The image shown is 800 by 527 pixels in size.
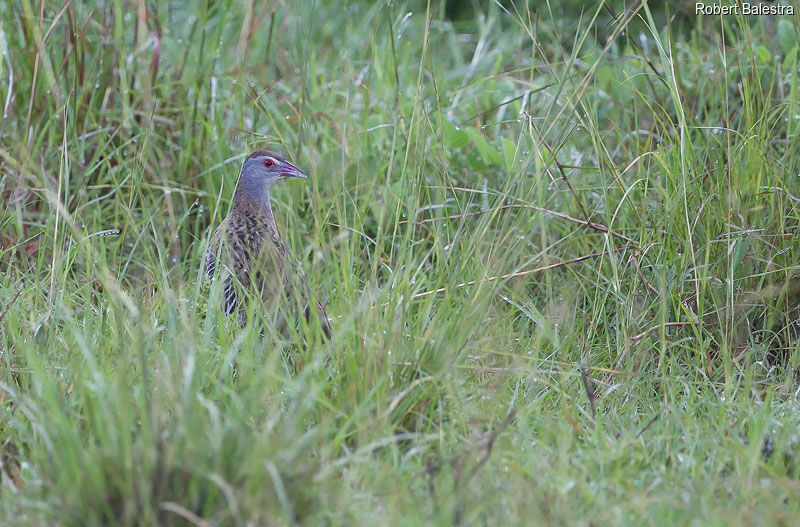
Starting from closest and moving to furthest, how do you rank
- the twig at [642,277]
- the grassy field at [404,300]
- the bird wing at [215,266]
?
the grassy field at [404,300] → the bird wing at [215,266] → the twig at [642,277]

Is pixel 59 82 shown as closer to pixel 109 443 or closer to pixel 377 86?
pixel 377 86

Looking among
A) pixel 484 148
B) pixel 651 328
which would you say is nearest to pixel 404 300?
pixel 651 328

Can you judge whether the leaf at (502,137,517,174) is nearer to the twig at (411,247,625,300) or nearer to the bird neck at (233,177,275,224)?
the twig at (411,247,625,300)

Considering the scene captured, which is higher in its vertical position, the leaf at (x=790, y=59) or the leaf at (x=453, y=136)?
the leaf at (x=790, y=59)

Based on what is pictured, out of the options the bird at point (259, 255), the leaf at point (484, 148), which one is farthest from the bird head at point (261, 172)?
the leaf at point (484, 148)

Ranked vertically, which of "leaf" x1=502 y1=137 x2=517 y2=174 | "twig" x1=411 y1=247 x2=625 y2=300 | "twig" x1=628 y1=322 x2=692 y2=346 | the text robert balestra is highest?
the text robert balestra

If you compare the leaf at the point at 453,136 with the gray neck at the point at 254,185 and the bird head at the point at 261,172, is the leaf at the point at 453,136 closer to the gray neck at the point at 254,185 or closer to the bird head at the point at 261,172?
the bird head at the point at 261,172

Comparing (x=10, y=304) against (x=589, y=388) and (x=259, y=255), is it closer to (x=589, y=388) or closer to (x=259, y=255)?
(x=259, y=255)

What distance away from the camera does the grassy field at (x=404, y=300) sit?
2.54m

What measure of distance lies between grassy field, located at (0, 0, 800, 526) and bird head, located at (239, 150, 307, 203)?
0.20 meters

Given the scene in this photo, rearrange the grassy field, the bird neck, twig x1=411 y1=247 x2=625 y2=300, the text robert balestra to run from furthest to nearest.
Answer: the bird neck → the text robert balestra → twig x1=411 y1=247 x2=625 y2=300 → the grassy field

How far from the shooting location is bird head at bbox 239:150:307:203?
4.48m

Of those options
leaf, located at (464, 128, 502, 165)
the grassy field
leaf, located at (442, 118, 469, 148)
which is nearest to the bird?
the grassy field

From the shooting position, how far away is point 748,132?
3.99 meters
